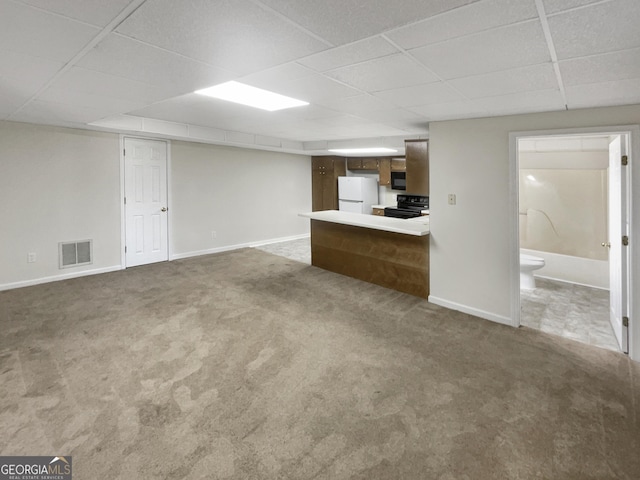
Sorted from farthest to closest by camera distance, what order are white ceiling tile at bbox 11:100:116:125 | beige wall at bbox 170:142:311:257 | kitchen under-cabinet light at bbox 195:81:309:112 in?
beige wall at bbox 170:142:311:257, white ceiling tile at bbox 11:100:116:125, kitchen under-cabinet light at bbox 195:81:309:112

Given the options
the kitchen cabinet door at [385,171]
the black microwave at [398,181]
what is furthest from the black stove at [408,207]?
the kitchen cabinet door at [385,171]

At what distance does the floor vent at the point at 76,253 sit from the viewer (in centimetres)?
467

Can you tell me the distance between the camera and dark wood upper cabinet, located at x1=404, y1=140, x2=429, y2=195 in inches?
167

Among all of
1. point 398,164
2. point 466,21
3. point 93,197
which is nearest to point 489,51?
point 466,21

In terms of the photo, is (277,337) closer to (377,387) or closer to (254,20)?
(377,387)

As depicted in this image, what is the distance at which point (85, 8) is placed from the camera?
52.6 inches

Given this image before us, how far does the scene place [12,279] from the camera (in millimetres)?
4293

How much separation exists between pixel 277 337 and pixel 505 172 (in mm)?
2683

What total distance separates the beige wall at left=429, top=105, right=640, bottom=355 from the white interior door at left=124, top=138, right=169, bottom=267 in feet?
14.3

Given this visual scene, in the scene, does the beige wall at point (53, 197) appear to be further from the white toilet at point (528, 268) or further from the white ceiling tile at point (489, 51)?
the white toilet at point (528, 268)

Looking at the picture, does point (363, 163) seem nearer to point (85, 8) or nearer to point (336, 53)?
point (336, 53)

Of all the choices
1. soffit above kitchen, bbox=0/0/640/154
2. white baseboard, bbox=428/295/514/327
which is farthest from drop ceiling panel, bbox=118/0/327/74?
white baseboard, bbox=428/295/514/327

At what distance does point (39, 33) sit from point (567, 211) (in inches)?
233

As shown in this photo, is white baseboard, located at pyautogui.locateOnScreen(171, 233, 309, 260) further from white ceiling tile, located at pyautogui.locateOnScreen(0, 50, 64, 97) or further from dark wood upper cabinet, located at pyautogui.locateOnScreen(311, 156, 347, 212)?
white ceiling tile, located at pyautogui.locateOnScreen(0, 50, 64, 97)
